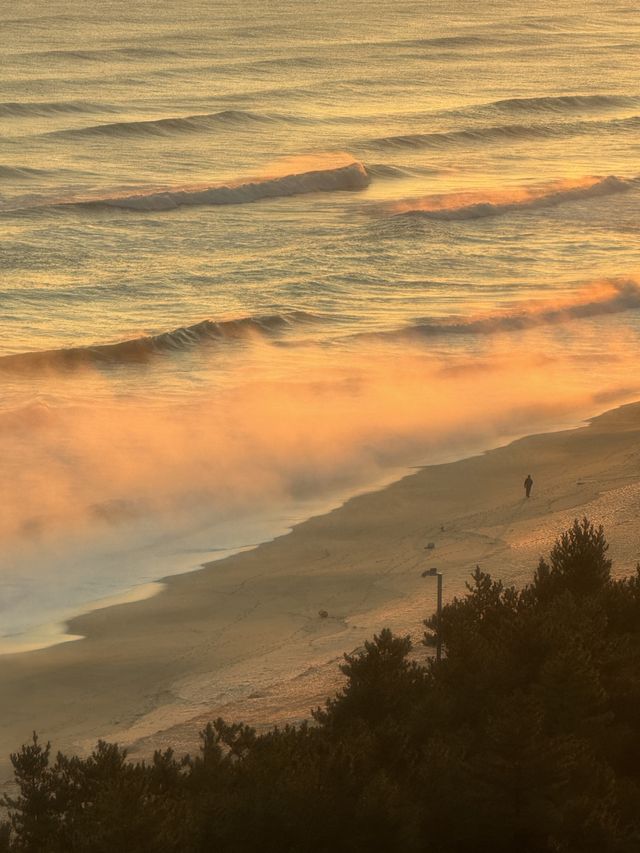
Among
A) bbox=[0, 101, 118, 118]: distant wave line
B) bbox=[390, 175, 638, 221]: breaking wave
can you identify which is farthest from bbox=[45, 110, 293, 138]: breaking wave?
bbox=[390, 175, 638, 221]: breaking wave

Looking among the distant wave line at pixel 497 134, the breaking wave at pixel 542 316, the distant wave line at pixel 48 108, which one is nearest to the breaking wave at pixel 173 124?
the distant wave line at pixel 48 108

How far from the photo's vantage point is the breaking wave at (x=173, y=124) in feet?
201

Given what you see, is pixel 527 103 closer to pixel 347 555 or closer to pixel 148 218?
pixel 148 218

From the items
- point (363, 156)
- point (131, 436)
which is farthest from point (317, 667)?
point (363, 156)

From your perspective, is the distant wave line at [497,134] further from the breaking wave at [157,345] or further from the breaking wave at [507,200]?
the breaking wave at [157,345]

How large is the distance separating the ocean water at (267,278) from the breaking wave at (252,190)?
0.11 meters

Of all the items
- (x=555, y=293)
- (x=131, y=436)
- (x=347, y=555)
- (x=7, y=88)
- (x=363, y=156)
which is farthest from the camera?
(x=7, y=88)

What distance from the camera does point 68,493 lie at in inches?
1019

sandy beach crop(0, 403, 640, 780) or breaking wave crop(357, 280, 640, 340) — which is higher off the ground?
breaking wave crop(357, 280, 640, 340)

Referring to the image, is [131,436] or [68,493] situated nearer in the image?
[68,493]

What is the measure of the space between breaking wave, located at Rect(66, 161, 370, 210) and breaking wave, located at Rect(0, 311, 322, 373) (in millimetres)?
13627

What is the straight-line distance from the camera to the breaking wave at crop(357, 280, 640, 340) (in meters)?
37.6

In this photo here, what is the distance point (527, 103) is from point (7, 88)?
23749 mm

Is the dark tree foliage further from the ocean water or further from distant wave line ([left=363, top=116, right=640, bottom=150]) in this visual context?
distant wave line ([left=363, top=116, right=640, bottom=150])
